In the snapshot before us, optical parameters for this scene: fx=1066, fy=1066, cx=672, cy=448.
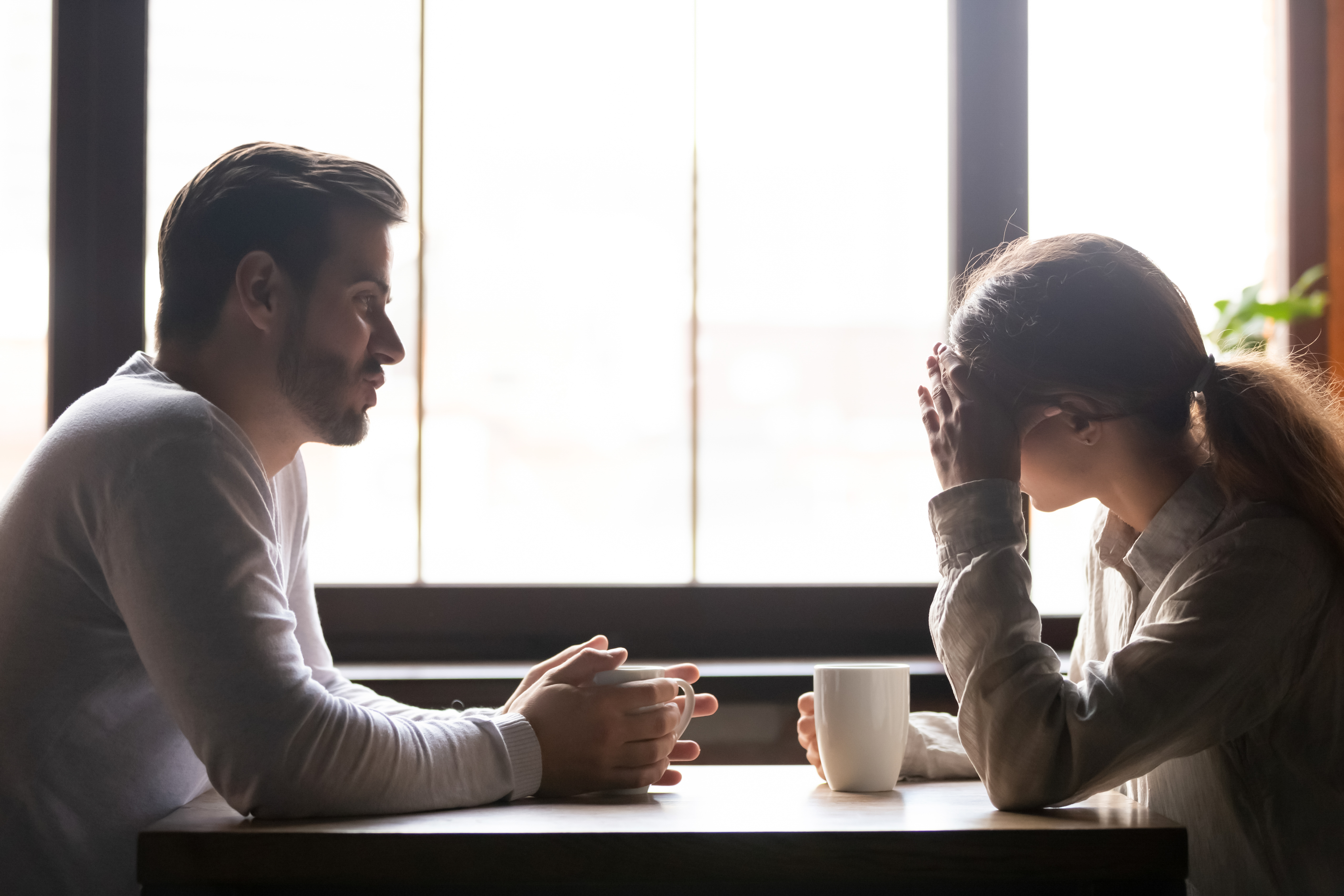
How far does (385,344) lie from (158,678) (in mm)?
448

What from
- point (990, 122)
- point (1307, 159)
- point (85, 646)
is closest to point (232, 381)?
point (85, 646)

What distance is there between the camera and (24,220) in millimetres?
1791

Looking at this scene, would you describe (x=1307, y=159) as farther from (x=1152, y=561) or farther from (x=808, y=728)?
(x=808, y=728)

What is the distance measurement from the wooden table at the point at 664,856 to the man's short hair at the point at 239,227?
534 mm

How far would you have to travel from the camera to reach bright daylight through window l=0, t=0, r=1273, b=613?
1.82 m

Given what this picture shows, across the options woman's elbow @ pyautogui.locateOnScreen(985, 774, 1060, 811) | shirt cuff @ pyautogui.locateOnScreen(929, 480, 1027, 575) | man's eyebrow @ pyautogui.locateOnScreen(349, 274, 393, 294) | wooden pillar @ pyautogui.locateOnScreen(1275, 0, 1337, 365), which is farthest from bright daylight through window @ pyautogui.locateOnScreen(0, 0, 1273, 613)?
woman's elbow @ pyautogui.locateOnScreen(985, 774, 1060, 811)

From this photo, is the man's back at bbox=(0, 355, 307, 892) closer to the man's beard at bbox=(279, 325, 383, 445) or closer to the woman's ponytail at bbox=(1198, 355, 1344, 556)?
the man's beard at bbox=(279, 325, 383, 445)

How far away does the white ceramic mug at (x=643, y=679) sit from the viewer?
1.05 metres

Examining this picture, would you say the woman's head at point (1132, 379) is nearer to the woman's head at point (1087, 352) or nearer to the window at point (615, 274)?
the woman's head at point (1087, 352)

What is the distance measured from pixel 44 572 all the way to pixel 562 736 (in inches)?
19.6

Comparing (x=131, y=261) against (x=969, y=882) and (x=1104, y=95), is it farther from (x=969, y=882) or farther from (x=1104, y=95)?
(x=1104, y=95)

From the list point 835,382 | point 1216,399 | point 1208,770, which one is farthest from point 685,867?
point 835,382

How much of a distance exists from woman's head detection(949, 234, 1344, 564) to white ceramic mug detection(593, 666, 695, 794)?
1.43ft

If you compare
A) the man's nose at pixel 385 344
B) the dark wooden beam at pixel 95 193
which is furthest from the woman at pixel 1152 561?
the dark wooden beam at pixel 95 193
